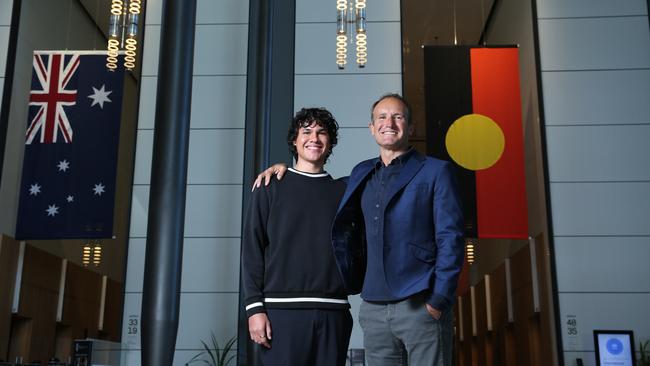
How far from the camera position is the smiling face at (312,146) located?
9.15ft

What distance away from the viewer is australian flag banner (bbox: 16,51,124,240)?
7.33 meters

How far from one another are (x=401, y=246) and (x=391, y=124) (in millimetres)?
477

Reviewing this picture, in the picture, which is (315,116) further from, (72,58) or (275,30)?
(72,58)

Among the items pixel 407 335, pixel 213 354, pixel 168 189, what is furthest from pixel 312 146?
pixel 213 354

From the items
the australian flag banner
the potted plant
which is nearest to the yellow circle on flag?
the potted plant

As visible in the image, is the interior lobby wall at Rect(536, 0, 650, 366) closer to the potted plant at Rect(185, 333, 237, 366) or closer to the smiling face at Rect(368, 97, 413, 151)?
the potted plant at Rect(185, 333, 237, 366)

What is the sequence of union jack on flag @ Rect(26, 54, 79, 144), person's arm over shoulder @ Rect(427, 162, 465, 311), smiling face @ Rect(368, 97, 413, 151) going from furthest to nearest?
union jack on flag @ Rect(26, 54, 79, 144)
smiling face @ Rect(368, 97, 413, 151)
person's arm over shoulder @ Rect(427, 162, 465, 311)

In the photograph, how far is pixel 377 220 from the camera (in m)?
2.68

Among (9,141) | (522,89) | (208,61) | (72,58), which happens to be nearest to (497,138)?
(522,89)

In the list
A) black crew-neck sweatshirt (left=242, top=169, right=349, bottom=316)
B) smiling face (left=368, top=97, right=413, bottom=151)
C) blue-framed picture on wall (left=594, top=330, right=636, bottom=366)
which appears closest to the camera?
black crew-neck sweatshirt (left=242, top=169, right=349, bottom=316)

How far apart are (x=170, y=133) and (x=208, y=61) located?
1543 mm

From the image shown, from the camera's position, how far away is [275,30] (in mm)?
7711

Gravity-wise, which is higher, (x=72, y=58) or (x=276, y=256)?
(x=72, y=58)

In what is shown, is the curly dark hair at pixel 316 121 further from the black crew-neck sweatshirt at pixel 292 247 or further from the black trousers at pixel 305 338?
the black trousers at pixel 305 338
